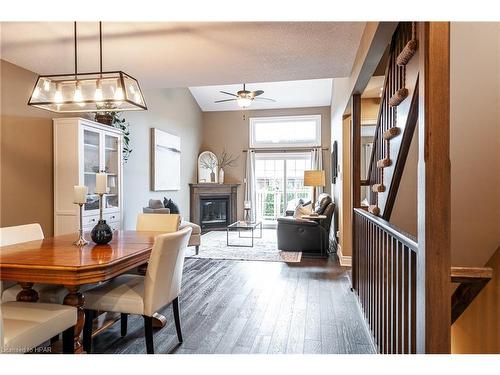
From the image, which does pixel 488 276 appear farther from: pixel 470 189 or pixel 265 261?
pixel 265 261

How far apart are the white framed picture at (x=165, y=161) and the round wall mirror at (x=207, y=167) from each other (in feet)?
4.16

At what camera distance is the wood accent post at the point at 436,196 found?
1287 mm

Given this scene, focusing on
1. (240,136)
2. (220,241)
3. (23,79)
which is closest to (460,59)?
(23,79)

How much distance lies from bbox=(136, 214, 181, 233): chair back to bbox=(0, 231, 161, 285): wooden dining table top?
0.82 m

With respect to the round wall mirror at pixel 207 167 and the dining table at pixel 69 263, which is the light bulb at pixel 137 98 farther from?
the round wall mirror at pixel 207 167

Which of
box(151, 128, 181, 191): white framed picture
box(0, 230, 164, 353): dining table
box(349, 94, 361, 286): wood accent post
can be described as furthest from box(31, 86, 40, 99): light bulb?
box(151, 128, 181, 191): white framed picture

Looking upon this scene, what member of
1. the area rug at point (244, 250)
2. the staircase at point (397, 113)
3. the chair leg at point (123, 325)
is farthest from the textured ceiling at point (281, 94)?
the chair leg at point (123, 325)

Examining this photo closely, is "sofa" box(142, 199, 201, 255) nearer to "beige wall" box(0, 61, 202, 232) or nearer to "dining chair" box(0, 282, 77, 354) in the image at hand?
"beige wall" box(0, 61, 202, 232)

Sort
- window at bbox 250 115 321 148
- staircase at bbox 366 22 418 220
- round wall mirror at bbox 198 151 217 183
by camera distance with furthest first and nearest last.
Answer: round wall mirror at bbox 198 151 217 183
window at bbox 250 115 321 148
staircase at bbox 366 22 418 220

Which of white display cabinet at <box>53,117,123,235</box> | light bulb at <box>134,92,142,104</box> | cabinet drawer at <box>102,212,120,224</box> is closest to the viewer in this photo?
light bulb at <box>134,92,142,104</box>

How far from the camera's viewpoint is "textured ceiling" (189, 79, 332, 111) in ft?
25.6

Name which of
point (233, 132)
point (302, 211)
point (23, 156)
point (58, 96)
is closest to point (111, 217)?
point (23, 156)

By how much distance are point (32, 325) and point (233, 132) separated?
7.81 meters
